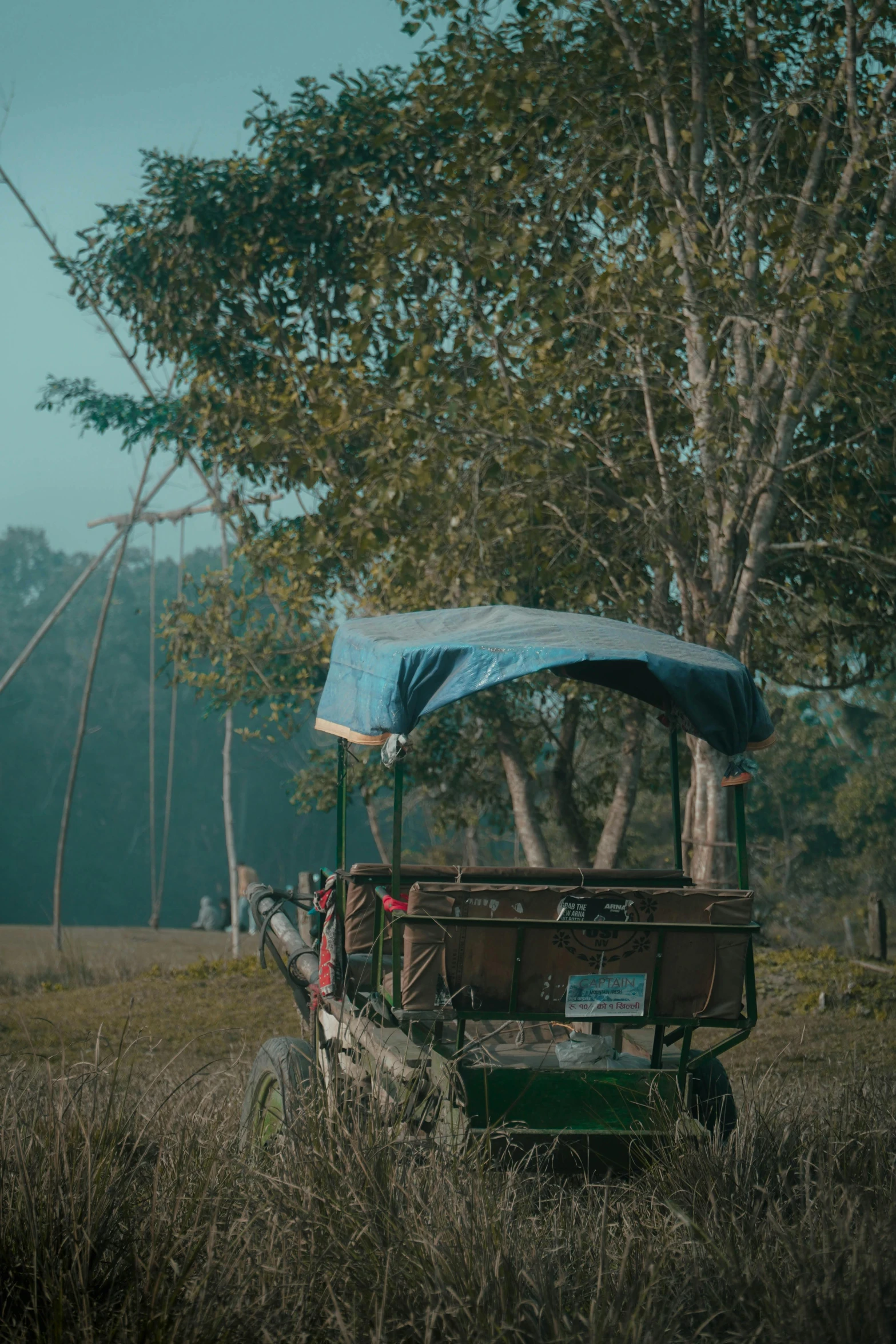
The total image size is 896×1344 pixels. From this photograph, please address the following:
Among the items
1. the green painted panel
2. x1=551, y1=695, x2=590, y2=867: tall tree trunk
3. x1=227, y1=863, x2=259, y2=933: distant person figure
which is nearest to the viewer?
the green painted panel

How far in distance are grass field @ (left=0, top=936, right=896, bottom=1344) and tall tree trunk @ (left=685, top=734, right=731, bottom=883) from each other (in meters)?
4.46

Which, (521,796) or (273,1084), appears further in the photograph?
(521,796)

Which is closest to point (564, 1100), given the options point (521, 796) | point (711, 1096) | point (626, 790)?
point (711, 1096)

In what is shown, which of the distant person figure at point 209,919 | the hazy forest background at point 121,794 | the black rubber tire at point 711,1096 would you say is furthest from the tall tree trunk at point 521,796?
the hazy forest background at point 121,794

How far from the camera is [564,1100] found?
4434mm

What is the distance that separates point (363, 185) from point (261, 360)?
2731 millimetres

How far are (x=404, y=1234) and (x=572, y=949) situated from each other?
1334 mm

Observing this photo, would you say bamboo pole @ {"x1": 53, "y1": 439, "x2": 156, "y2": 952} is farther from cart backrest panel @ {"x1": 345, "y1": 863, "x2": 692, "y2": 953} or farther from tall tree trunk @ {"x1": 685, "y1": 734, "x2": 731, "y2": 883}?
cart backrest panel @ {"x1": 345, "y1": 863, "x2": 692, "y2": 953}

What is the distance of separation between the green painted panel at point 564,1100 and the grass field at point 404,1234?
0.18 m

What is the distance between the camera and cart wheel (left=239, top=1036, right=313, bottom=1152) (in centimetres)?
473

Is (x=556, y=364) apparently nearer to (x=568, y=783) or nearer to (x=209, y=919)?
(x=568, y=783)

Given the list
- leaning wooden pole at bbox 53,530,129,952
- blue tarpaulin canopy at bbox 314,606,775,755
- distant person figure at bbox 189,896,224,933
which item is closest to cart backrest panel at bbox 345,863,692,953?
blue tarpaulin canopy at bbox 314,606,775,755

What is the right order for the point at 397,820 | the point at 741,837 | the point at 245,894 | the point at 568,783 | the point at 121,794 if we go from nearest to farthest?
1. the point at 397,820
2. the point at 741,837
3. the point at 245,894
4. the point at 568,783
5. the point at 121,794

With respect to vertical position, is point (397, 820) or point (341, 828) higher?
point (397, 820)
